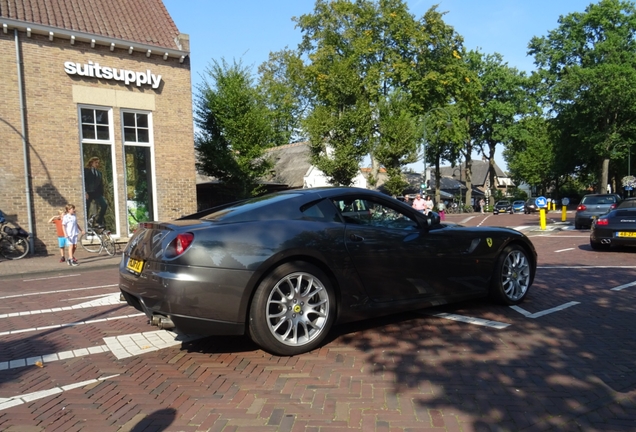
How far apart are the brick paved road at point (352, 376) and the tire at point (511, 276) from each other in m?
0.16

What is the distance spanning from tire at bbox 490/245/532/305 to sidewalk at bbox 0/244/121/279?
31.1 feet

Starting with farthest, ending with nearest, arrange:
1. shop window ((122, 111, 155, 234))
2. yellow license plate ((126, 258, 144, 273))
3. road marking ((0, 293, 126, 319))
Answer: shop window ((122, 111, 155, 234))
road marking ((0, 293, 126, 319))
yellow license plate ((126, 258, 144, 273))

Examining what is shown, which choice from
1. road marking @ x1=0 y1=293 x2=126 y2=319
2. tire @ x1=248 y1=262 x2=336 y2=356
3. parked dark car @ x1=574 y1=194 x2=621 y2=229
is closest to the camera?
tire @ x1=248 y1=262 x2=336 y2=356

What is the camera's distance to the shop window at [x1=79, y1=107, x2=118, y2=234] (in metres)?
15.4

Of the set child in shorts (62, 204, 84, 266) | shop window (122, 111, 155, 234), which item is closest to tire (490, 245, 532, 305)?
child in shorts (62, 204, 84, 266)

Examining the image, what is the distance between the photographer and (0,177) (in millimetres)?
13875

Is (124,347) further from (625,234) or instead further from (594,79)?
(594,79)

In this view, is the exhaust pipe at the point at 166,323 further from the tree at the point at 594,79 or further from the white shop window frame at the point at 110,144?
the tree at the point at 594,79

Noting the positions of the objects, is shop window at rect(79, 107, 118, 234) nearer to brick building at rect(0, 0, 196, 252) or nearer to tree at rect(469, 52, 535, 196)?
brick building at rect(0, 0, 196, 252)

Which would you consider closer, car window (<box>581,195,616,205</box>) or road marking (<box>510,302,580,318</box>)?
road marking (<box>510,302,580,318</box>)

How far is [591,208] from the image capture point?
65.3ft

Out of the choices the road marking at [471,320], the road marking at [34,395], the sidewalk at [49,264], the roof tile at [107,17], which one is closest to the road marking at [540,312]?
the road marking at [471,320]

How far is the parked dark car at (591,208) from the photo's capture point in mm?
19641

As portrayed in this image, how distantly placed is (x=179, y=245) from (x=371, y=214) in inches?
73.4
